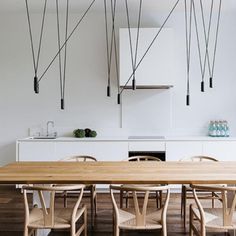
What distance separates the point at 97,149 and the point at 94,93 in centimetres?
108

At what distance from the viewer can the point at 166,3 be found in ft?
16.8

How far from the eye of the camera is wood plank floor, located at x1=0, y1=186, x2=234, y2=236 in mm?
3514

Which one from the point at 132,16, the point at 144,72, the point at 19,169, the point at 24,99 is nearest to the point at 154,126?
the point at 144,72

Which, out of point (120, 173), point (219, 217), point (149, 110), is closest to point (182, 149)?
point (149, 110)

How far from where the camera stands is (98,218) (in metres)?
3.93

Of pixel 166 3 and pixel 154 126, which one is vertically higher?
pixel 166 3

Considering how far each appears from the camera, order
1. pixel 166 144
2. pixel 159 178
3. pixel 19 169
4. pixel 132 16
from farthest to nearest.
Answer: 1. pixel 132 16
2. pixel 166 144
3. pixel 19 169
4. pixel 159 178

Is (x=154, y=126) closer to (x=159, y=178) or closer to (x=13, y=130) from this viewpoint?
(x=13, y=130)

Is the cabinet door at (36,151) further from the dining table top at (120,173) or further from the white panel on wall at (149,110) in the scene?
the dining table top at (120,173)

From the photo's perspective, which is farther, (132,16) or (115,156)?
(132,16)

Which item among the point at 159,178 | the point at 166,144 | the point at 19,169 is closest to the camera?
the point at 159,178

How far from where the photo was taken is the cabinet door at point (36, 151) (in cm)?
509

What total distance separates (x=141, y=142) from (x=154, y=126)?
27.1 inches

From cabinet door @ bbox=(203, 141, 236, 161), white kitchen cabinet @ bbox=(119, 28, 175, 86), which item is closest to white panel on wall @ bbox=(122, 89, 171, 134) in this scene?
white kitchen cabinet @ bbox=(119, 28, 175, 86)
